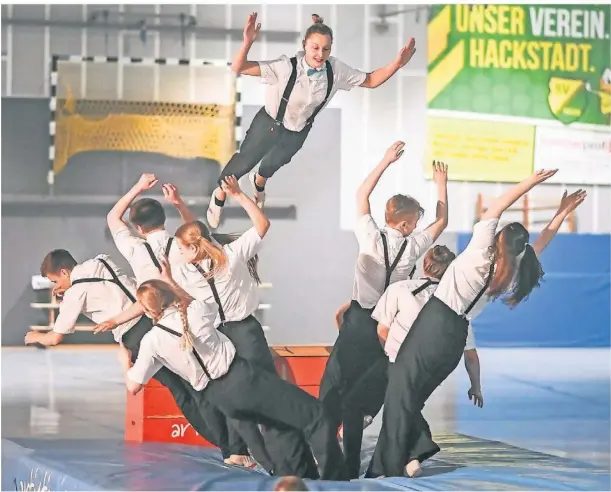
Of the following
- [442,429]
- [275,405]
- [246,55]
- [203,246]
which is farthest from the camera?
[442,429]

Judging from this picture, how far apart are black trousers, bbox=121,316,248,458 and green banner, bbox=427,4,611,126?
185 centimetres

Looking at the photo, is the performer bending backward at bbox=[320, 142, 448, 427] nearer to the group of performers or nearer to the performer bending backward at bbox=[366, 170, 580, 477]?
the group of performers

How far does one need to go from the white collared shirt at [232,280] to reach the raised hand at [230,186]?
0.77 ft

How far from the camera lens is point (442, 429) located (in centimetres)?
586

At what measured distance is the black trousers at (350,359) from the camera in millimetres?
5355

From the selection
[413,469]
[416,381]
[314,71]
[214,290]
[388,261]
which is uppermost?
[314,71]

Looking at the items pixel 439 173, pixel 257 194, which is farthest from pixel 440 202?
pixel 257 194

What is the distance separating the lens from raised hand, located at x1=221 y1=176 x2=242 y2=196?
5395mm

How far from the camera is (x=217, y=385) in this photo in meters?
5.05

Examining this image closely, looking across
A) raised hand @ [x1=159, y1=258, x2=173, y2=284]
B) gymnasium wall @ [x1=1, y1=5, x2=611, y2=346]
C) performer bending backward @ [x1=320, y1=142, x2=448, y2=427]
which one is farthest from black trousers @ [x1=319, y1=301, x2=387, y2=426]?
raised hand @ [x1=159, y1=258, x2=173, y2=284]

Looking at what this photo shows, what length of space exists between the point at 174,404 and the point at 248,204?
1.00 meters

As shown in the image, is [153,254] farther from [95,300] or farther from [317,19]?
[317,19]

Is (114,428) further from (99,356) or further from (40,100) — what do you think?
(40,100)

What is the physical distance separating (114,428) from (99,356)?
429mm
